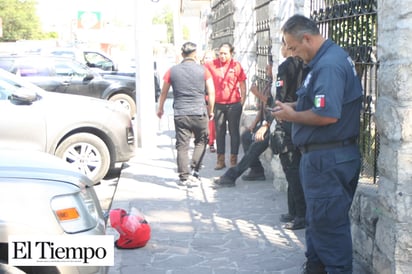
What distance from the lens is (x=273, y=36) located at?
25.5ft

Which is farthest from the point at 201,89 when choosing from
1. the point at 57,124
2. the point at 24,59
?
the point at 24,59

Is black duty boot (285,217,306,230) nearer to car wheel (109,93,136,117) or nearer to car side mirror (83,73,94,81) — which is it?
car side mirror (83,73,94,81)

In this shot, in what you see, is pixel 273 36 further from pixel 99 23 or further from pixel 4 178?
pixel 99 23

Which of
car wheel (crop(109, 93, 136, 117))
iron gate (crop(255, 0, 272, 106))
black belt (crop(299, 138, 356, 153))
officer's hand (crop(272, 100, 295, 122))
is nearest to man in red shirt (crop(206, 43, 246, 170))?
iron gate (crop(255, 0, 272, 106))

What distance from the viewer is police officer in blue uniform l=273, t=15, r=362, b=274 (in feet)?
12.5

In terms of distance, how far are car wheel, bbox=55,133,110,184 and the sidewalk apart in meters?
0.38

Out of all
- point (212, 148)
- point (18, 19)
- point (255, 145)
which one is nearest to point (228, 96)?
point (255, 145)

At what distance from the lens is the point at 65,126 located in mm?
7695

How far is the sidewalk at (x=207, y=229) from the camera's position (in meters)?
4.94

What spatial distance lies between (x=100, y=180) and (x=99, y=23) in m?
24.4

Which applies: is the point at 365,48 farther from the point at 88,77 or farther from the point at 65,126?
the point at 88,77

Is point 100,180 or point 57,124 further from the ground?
point 57,124

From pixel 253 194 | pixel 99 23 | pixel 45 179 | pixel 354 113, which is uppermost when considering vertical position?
pixel 99 23

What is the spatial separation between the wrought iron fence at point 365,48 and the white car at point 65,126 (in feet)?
12.2
